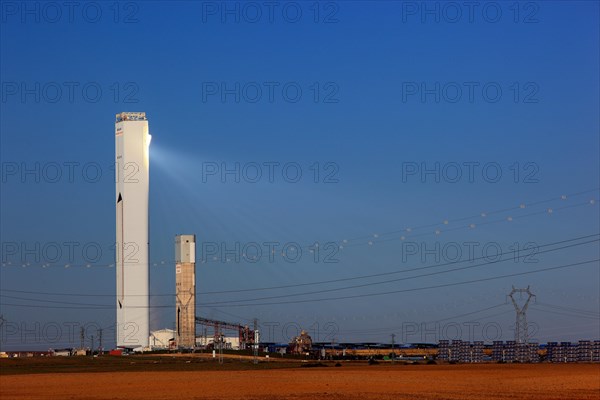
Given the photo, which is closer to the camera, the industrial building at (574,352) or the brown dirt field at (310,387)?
the brown dirt field at (310,387)

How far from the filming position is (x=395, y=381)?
281 ft

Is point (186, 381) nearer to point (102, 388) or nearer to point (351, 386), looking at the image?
point (102, 388)

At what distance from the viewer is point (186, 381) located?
8719cm

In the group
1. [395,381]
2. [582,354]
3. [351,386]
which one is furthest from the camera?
[582,354]

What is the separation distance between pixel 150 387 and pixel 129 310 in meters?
125

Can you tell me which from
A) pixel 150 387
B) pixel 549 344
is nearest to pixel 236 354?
pixel 549 344

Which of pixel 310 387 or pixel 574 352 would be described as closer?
pixel 310 387

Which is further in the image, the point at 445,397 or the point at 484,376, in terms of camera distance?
the point at 484,376

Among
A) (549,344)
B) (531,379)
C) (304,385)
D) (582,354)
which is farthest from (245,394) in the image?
(549,344)

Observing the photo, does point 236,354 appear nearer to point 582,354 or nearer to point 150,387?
point 582,354

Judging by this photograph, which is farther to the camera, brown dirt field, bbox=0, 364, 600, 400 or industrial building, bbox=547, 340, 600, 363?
industrial building, bbox=547, 340, 600, 363

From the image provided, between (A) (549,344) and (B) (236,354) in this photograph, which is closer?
(A) (549,344)

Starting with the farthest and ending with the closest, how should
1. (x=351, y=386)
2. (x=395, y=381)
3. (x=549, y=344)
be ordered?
(x=549, y=344) → (x=395, y=381) → (x=351, y=386)

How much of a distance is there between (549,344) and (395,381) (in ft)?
318
